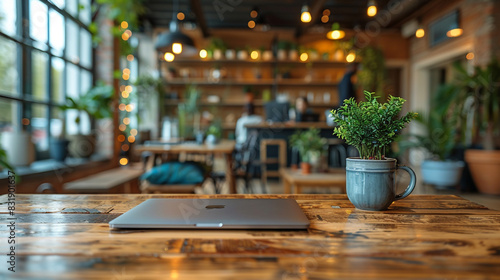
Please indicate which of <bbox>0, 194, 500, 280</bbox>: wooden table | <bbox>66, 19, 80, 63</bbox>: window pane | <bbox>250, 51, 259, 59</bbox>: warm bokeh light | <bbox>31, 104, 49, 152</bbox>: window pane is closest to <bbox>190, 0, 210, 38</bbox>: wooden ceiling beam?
<bbox>250, 51, 259, 59</bbox>: warm bokeh light

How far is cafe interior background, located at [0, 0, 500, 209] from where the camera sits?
122 inches

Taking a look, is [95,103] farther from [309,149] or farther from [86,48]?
[309,149]

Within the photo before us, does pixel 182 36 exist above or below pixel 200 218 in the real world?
above

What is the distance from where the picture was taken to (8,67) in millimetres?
2764

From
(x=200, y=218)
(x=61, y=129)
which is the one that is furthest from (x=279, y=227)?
(x=61, y=129)

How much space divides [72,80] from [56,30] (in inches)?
24.6

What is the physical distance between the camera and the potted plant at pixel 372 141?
842 millimetres

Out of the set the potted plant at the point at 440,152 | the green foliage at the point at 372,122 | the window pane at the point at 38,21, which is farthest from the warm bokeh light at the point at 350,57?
the green foliage at the point at 372,122

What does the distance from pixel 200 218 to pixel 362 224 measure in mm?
336

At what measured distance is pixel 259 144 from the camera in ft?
19.5

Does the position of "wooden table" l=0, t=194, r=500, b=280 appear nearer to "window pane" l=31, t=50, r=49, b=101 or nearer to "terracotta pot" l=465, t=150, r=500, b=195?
"window pane" l=31, t=50, r=49, b=101

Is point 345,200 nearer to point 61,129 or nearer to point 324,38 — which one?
point 61,129

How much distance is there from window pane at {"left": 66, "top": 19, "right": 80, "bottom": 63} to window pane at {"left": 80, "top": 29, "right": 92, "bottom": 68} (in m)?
0.18

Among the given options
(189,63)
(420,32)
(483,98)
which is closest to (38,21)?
(189,63)
